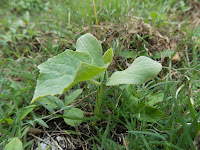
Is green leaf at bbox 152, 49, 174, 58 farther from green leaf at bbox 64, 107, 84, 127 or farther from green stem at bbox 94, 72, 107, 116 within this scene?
green leaf at bbox 64, 107, 84, 127

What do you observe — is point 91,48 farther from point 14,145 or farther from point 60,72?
point 14,145

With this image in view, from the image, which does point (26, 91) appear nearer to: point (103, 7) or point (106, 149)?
point (106, 149)

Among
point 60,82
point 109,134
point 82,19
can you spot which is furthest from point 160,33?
point 60,82

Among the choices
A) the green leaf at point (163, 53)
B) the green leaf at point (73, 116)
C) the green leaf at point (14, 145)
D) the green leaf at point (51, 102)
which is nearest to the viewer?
the green leaf at point (14, 145)

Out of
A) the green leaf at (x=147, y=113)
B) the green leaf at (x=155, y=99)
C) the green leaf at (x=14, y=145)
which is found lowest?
the green leaf at (x=14, y=145)

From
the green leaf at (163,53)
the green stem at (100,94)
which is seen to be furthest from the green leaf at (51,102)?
the green leaf at (163,53)

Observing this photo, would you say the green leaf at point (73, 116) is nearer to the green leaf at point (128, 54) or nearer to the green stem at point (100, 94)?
the green stem at point (100, 94)
